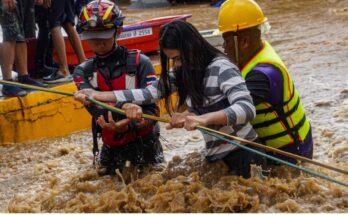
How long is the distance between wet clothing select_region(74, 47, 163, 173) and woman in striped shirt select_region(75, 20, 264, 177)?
416 mm

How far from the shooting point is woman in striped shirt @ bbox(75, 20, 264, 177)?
154 inches

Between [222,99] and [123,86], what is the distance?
3.44 ft

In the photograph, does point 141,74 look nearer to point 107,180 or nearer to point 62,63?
point 107,180

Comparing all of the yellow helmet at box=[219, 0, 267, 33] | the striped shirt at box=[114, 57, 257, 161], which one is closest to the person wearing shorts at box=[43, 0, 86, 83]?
the striped shirt at box=[114, 57, 257, 161]

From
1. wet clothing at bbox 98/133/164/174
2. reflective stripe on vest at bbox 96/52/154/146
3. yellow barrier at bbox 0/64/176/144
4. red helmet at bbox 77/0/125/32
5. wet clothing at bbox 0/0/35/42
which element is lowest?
yellow barrier at bbox 0/64/176/144

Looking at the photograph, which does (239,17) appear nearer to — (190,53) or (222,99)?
(190,53)

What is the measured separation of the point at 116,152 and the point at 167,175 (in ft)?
1.71

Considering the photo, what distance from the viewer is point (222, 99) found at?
13.8 ft

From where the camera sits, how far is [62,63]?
297 inches

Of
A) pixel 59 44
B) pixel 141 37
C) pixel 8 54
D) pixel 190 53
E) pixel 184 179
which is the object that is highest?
pixel 190 53

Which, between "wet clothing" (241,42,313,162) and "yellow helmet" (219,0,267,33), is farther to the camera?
"yellow helmet" (219,0,267,33)

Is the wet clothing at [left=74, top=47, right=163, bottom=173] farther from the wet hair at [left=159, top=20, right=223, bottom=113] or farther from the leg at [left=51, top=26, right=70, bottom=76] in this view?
the leg at [left=51, top=26, right=70, bottom=76]

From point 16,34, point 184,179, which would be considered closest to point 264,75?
point 184,179

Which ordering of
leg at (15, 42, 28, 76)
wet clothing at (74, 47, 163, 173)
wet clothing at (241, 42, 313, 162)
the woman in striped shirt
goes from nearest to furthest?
the woman in striped shirt, wet clothing at (241, 42, 313, 162), wet clothing at (74, 47, 163, 173), leg at (15, 42, 28, 76)
